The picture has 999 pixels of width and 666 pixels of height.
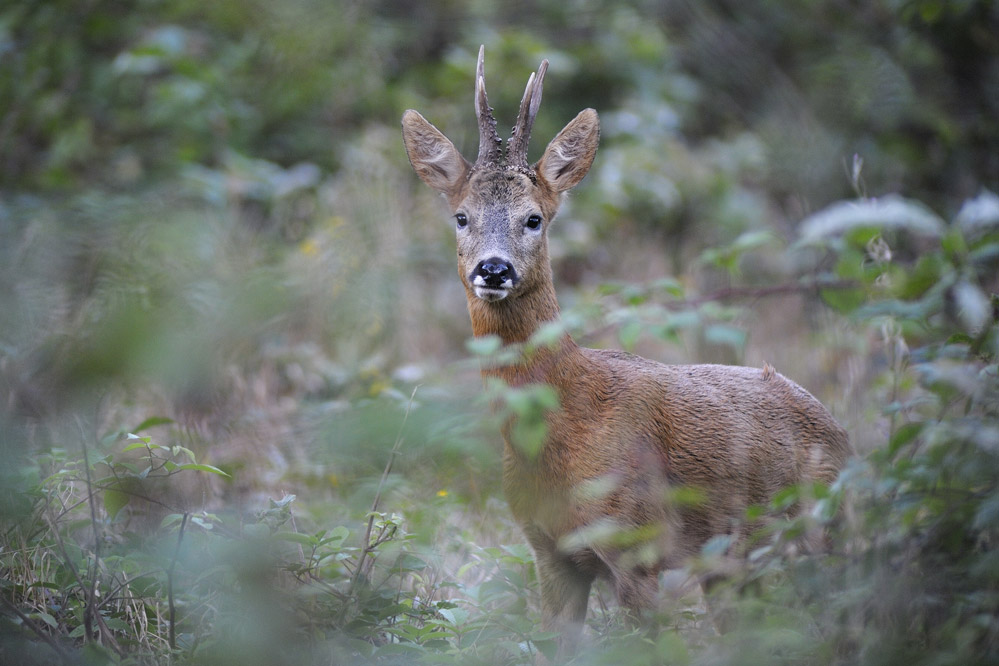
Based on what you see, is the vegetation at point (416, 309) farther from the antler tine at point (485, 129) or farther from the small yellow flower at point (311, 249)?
the antler tine at point (485, 129)

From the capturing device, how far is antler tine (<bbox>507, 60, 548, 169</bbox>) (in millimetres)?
4324

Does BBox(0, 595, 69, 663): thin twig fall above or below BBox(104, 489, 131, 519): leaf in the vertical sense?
below

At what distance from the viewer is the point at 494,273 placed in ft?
13.3

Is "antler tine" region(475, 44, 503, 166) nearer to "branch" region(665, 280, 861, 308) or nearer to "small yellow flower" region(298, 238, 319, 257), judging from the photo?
"branch" region(665, 280, 861, 308)

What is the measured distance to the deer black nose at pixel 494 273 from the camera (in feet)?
13.3

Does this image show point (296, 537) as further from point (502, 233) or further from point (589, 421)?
point (502, 233)

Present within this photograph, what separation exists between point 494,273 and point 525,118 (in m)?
0.83

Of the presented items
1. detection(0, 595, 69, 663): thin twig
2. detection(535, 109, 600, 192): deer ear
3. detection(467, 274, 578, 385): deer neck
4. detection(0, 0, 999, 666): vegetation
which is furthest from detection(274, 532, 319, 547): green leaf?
detection(535, 109, 600, 192): deer ear

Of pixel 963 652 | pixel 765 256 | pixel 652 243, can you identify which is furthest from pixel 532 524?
pixel 765 256

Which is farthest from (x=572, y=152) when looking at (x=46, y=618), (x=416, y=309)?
(x=416, y=309)

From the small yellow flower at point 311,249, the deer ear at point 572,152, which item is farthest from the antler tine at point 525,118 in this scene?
the small yellow flower at point 311,249

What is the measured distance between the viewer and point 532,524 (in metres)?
4.05

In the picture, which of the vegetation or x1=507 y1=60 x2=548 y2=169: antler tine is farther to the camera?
x1=507 y1=60 x2=548 y2=169: antler tine

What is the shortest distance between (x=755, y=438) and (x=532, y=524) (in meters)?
→ 1.19
